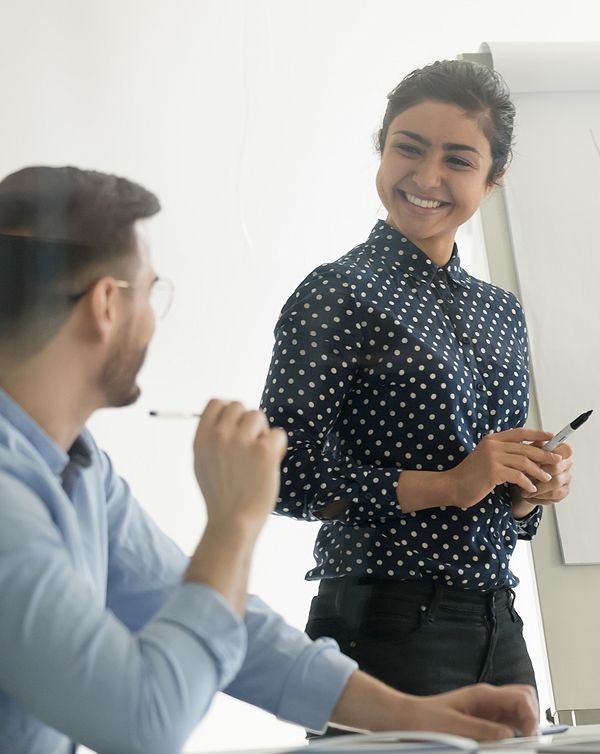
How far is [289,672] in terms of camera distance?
2.50ft

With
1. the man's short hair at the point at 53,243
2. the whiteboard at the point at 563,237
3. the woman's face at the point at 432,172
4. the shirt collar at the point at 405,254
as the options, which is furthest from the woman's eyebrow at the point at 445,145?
the man's short hair at the point at 53,243

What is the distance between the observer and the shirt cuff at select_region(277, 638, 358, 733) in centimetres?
75

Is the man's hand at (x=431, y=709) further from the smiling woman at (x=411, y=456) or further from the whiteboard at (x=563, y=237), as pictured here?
the whiteboard at (x=563, y=237)

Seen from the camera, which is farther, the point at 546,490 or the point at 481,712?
Result: the point at 546,490

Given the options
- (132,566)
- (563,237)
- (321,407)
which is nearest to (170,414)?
(321,407)

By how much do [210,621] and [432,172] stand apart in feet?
2.35

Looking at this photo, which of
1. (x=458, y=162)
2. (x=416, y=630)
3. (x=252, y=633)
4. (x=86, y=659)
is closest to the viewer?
(x=86, y=659)

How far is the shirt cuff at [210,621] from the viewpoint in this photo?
59cm

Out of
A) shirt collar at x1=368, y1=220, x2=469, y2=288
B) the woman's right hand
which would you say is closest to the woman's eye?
shirt collar at x1=368, y1=220, x2=469, y2=288

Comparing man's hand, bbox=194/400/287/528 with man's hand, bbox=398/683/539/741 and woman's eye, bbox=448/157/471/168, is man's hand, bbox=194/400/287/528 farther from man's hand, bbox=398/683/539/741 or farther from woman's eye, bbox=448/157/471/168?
woman's eye, bbox=448/157/471/168

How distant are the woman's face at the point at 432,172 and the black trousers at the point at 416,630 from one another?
41 cm

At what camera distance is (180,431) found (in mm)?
1037

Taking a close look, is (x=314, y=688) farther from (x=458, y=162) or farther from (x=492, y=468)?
(x=458, y=162)

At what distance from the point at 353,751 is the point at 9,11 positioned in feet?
2.95
